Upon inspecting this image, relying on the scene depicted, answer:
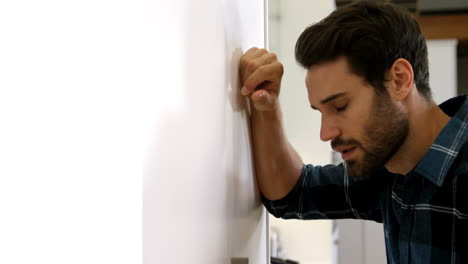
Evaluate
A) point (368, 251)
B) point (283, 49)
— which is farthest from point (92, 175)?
point (368, 251)

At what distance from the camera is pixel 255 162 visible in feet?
2.76

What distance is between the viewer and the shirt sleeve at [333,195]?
40.1 inches

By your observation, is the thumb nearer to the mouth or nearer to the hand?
the hand

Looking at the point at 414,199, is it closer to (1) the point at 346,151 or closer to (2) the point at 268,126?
(1) the point at 346,151

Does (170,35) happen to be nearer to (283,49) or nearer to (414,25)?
(414,25)

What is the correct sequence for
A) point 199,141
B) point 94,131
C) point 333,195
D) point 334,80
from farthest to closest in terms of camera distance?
point 333,195 < point 334,80 < point 199,141 < point 94,131

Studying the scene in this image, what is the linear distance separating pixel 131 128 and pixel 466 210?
711 millimetres

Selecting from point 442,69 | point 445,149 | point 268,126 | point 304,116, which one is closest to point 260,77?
point 268,126

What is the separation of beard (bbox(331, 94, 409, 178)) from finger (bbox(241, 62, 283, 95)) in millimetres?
177

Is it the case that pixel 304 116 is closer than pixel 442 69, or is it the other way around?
pixel 304 116

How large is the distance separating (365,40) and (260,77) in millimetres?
238

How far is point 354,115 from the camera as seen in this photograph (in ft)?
2.69

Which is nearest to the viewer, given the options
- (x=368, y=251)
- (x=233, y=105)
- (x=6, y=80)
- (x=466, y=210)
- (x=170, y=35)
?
(x=6, y=80)

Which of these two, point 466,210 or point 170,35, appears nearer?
point 170,35
